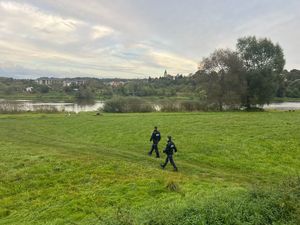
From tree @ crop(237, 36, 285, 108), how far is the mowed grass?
27.4 meters

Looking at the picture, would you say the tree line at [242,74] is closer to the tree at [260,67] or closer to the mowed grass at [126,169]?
the tree at [260,67]

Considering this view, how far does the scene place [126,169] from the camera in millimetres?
17531

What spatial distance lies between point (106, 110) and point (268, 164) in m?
43.8

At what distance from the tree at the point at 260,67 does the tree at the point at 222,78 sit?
83.9 inches

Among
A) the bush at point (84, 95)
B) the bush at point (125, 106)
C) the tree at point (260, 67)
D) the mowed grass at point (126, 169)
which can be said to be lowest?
the mowed grass at point (126, 169)

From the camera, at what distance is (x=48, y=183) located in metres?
15.7

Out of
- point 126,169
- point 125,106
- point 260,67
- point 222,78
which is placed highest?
point 260,67

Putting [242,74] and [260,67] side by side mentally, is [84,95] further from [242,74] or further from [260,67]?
[260,67]

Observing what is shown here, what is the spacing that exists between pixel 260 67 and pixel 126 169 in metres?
49.3

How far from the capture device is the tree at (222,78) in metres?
57.5

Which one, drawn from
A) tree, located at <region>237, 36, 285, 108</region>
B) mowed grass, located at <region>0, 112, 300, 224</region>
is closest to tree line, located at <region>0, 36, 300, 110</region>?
tree, located at <region>237, 36, 285, 108</region>

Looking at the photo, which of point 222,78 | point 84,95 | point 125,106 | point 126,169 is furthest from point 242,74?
point 84,95

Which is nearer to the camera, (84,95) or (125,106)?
(125,106)

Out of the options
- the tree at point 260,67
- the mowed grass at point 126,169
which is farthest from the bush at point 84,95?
the mowed grass at point 126,169
